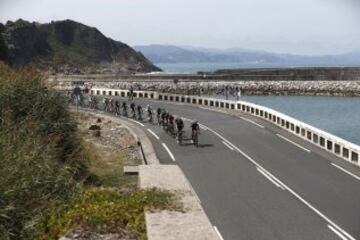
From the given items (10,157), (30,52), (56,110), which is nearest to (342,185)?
(56,110)

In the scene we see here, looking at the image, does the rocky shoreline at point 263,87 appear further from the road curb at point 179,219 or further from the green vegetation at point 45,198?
the road curb at point 179,219

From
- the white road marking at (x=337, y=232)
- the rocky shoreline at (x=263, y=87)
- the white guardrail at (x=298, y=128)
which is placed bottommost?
the rocky shoreline at (x=263, y=87)

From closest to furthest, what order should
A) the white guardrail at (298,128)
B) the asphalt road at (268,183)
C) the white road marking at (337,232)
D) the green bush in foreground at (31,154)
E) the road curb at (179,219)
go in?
the road curb at (179,219) < the green bush in foreground at (31,154) < the white road marking at (337,232) < the asphalt road at (268,183) < the white guardrail at (298,128)

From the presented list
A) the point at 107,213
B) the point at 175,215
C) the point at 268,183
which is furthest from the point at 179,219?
the point at 268,183

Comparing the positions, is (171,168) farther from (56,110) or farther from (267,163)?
(267,163)

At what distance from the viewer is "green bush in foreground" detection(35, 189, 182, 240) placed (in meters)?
10.7

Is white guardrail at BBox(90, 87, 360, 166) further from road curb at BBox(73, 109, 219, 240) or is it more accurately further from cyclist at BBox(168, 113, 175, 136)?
road curb at BBox(73, 109, 219, 240)

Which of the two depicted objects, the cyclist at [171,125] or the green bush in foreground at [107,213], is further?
the cyclist at [171,125]

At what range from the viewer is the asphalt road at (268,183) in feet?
51.7

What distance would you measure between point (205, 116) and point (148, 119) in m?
4.52

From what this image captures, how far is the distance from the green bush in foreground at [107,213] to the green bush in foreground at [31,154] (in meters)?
0.58

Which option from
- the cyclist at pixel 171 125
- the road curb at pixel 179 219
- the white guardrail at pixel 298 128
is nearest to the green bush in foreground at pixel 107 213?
the road curb at pixel 179 219

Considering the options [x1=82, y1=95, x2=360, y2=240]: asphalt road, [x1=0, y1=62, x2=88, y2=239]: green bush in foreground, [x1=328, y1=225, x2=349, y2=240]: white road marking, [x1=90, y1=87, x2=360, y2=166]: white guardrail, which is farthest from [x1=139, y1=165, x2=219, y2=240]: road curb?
[x1=90, y1=87, x2=360, y2=166]: white guardrail

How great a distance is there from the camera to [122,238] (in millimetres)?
10297
